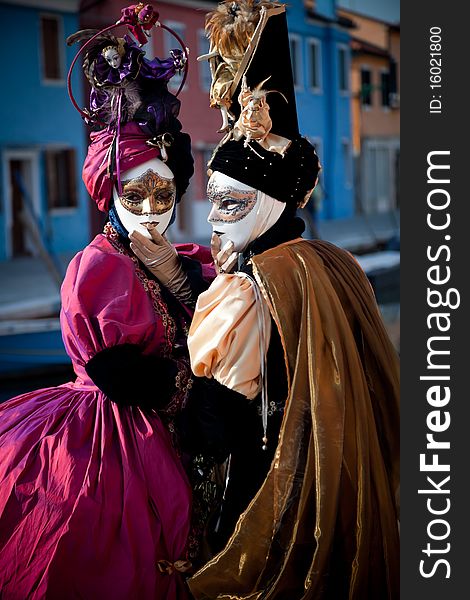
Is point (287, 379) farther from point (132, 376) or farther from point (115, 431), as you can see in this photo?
point (115, 431)

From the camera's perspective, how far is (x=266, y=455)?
2.58 m

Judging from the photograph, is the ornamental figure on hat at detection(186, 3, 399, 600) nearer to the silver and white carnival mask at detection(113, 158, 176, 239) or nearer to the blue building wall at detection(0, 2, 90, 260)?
the silver and white carnival mask at detection(113, 158, 176, 239)

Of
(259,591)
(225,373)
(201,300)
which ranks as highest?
(201,300)

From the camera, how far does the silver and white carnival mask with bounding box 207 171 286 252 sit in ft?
8.39

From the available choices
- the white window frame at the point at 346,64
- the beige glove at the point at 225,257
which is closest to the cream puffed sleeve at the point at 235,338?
the beige glove at the point at 225,257

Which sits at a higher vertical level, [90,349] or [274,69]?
[274,69]

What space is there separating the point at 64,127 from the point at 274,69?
12.2 meters

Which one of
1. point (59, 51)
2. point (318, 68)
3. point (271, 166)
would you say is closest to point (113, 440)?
point (271, 166)

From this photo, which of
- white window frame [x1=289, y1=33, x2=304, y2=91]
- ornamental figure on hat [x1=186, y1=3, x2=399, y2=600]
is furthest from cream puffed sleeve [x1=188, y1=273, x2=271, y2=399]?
white window frame [x1=289, y1=33, x2=304, y2=91]

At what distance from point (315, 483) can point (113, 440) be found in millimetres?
700

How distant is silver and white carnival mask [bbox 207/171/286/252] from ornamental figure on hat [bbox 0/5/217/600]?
0.39 meters

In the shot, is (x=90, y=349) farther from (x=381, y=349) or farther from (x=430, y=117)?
(x=430, y=117)

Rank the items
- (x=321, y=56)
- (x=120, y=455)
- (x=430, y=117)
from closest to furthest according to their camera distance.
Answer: (x=430, y=117)
(x=120, y=455)
(x=321, y=56)

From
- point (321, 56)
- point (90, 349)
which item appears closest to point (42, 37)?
point (321, 56)
